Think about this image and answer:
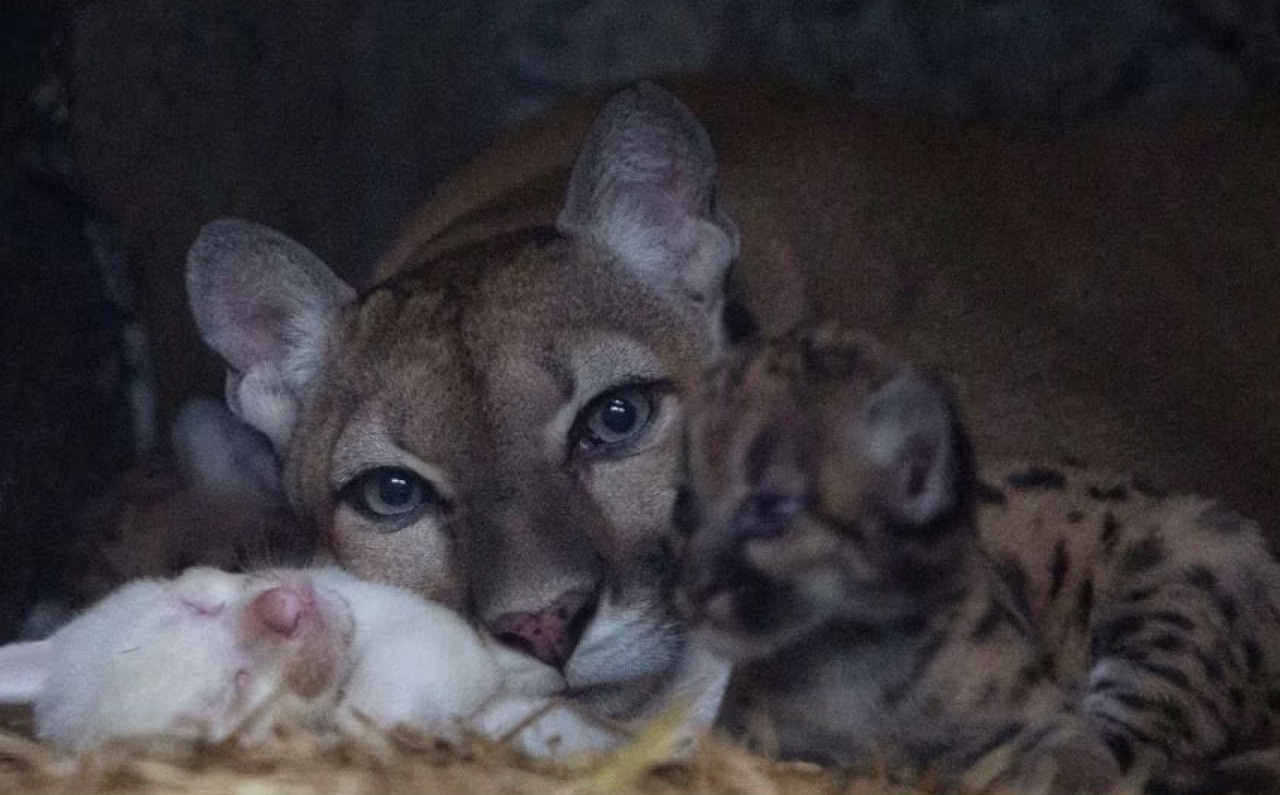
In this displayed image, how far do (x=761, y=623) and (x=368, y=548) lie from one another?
0.96m

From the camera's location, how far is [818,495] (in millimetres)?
1932

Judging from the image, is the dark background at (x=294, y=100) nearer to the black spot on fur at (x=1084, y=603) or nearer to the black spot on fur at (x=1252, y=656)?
the black spot on fur at (x=1084, y=603)

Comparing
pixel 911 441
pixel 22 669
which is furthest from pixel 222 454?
pixel 911 441

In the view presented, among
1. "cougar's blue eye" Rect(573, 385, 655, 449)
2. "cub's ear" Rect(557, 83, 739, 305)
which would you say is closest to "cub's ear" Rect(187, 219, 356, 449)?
"cub's ear" Rect(557, 83, 739, 305)

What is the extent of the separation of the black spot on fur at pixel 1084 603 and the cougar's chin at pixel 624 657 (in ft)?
1.73

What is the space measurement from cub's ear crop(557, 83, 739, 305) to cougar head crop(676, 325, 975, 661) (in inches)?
36.6

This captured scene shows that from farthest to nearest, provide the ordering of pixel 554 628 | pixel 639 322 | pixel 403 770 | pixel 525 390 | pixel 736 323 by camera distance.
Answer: pixel 736 323
pixel 639 322
pixel 525 390
pixel 554 628
pixel 403 770

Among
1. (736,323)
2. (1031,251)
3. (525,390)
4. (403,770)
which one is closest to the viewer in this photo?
(403,770)

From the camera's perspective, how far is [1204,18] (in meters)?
4.41

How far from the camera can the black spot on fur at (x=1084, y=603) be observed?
94.4 inches

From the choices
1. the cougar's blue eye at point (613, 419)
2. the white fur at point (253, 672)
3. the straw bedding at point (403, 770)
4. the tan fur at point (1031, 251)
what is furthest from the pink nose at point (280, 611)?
the tan fur at point (1031, 251)

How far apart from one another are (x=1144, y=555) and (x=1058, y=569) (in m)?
0.13

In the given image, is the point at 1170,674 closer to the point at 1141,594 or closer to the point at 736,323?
the point at 1141,594

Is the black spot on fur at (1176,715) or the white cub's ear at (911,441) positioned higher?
the white cub's ear at (911,441)
